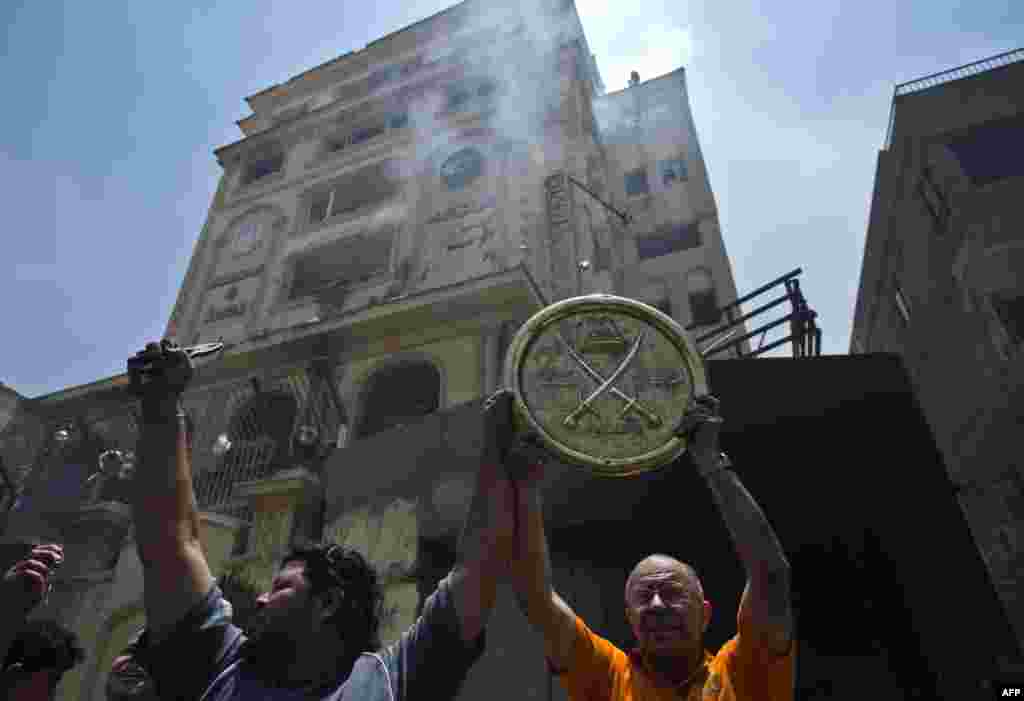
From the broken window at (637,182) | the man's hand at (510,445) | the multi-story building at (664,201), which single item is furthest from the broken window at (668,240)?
the man's hand at (510,445)

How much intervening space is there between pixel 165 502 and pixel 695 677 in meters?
2.05

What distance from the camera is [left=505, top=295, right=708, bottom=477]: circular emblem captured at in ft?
9.40

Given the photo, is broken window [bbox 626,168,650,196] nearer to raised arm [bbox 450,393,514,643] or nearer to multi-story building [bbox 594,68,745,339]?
multi-story building [bbox 594,68,745,339]

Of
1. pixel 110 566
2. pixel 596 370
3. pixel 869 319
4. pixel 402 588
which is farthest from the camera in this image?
pixel 869 319

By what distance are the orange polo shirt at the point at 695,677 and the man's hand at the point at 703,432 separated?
0.65 meters

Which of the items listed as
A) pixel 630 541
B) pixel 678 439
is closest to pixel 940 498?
pixel 630 541

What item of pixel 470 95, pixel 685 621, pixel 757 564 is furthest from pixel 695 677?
pixel 470 95

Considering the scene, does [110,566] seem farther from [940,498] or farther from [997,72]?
[997,72]

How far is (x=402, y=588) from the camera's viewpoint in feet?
21.7

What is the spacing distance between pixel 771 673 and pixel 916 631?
314 cm

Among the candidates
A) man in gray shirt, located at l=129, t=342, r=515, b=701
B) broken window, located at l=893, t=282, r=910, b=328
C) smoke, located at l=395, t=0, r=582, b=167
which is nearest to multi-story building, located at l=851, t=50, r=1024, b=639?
broken window, located at l=893, t=282, r=910, b=328

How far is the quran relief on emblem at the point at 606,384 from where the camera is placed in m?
2.96

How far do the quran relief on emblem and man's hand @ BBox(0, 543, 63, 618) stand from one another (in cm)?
219

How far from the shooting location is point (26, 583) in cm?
236
